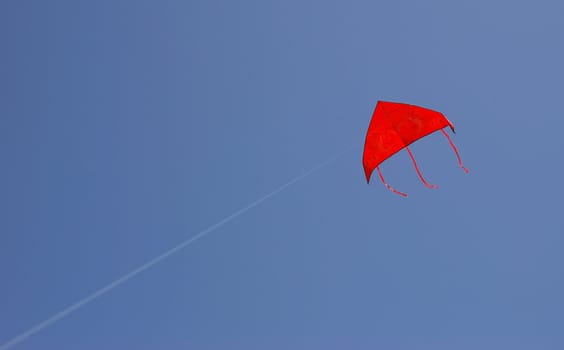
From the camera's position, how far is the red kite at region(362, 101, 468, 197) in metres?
22.7

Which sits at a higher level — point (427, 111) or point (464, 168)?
point (427, 111)

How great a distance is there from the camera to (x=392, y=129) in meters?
23.5

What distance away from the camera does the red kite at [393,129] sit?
22727 millimetres

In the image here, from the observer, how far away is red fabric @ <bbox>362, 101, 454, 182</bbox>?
22766 millimetres

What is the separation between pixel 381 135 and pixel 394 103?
1.65 meters

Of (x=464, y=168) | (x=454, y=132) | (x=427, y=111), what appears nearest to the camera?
(x=464, y=168)

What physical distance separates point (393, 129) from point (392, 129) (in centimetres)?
5

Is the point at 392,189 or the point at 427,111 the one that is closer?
the point at 392,189

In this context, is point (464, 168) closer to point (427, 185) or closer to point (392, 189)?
point (427, 185)

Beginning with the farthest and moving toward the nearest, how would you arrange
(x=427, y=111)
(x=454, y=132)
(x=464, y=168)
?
1. (x=427, y=111)
2. (x=454, y=132)
3. (x=464, y=168)

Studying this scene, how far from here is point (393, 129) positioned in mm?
23500

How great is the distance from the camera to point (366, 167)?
22.7 m

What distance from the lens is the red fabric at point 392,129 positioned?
22766 millimetres

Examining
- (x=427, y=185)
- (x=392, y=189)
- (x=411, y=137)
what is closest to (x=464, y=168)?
(x=427, y=185)
